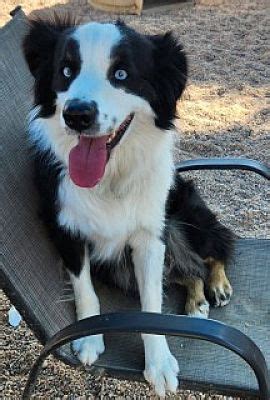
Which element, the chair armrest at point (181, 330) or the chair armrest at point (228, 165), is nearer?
the chair armrest at point (181, 330)

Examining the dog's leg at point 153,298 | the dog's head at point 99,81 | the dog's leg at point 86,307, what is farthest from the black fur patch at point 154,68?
the dog's leg at point 86,307

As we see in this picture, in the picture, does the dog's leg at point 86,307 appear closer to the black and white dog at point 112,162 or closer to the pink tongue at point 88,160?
the black and white dog at point 112,162

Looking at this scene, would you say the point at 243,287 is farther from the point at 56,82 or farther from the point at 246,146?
the point at 246,146

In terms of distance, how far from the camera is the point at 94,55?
1966mm

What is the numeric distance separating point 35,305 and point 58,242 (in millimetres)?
259

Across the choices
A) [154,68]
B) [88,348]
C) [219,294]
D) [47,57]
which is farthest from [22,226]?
[219,294]

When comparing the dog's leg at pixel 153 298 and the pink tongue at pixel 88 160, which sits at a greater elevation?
the pink tongue at pixel 88 160

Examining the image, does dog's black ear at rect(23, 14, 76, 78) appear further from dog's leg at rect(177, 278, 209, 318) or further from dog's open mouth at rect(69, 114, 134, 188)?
dog's leg at rect(177, 278, 209, 318)

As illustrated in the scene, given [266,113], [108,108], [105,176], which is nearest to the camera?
[108,108]

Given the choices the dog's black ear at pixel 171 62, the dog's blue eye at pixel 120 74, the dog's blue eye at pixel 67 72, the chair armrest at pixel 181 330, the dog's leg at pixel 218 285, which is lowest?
the dog's leg at pixel 218 285

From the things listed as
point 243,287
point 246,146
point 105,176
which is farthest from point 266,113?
point 105,176

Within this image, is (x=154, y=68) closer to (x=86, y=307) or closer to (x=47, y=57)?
(x=47, y=57)

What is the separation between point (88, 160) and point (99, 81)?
0.23 meters

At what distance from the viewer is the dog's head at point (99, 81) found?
74.7 inches
